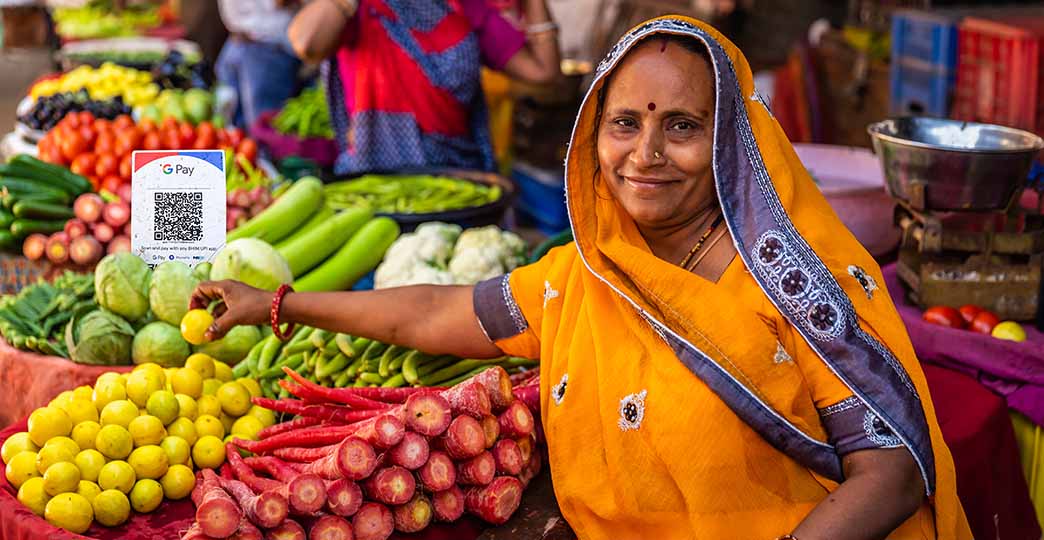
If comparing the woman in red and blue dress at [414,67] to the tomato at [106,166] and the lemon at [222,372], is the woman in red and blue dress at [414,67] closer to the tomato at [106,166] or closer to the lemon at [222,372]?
the tomato at [106,166]

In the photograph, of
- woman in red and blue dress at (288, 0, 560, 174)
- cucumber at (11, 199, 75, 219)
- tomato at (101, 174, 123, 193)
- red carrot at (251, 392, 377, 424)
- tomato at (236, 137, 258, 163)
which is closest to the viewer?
red carrot at (251, 392, 377, 424)

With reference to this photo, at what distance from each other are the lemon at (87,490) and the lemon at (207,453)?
0.76ft

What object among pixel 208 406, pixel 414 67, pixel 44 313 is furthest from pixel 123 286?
pixel 414 67

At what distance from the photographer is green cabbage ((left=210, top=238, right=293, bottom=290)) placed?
285 centimetres

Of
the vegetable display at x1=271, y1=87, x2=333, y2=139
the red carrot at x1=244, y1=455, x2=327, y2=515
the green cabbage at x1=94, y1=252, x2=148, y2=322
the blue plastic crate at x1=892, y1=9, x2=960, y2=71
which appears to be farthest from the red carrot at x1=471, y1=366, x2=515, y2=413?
the blue plastic crate at x1=892, y1=9, x2=960, y2=71

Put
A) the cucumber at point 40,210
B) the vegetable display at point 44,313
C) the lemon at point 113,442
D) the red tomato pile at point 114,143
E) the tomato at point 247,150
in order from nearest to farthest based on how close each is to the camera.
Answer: the lemon at point 113,442 → the vegetable display at point 44,313 → the cucumber at point 40,210 → the red tomato pile at point 114,143 → the tomato at point 247,150

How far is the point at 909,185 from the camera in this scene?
2.88 meters

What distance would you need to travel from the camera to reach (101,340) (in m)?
2.67

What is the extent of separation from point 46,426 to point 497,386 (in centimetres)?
91

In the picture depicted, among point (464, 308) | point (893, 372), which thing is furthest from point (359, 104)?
point (893, 372)

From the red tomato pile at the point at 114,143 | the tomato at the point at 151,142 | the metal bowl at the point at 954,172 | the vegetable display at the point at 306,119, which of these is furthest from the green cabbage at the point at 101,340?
the vegetable display at the point at 306,119

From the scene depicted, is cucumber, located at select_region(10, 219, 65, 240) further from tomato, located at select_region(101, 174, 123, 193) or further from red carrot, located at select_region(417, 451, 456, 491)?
red carrot, located at select_region(417, 451, 456, 491)

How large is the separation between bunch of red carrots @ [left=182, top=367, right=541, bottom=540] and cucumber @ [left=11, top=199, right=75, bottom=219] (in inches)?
60.9

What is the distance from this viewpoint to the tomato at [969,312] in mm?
2838
